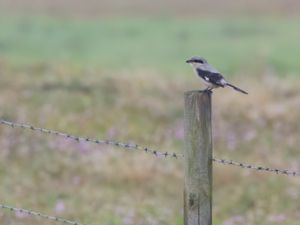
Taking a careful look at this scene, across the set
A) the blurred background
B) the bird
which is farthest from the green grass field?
the bird

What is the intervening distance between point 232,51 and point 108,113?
1201 cm

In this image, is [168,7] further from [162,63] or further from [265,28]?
[162,63]

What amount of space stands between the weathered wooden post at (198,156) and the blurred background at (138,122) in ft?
15.5

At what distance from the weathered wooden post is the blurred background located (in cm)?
472

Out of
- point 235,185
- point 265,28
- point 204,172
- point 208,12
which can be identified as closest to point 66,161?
point 235,185

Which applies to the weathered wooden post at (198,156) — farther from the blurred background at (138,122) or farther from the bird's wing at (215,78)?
the blurred background at (138,122)

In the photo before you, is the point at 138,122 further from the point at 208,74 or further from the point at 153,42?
the point at 153,42

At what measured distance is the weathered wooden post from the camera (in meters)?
5.94

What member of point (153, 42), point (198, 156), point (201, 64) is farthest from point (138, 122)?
point (153, 42)

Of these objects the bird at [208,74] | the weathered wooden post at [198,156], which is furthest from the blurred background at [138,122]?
the weathered wooden post at [198,156]

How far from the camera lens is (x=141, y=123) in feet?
54.5

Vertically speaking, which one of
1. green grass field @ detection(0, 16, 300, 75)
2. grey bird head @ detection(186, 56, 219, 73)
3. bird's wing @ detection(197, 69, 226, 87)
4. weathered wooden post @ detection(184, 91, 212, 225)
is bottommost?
weathered wooden post @ detection(184, 91, 212, 225)

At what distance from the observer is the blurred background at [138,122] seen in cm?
1203

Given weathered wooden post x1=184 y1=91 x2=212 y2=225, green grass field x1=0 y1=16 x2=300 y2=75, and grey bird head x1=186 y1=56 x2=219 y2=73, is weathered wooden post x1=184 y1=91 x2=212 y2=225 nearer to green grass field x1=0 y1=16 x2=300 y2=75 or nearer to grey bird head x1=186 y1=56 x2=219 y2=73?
grey bird head x1=186 y1=56 x2=219 y2=73
